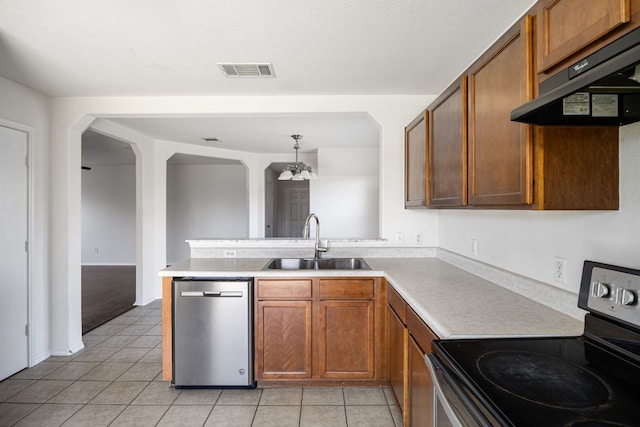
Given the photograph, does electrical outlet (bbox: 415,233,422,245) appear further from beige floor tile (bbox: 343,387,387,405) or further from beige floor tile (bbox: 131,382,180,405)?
beige floor tile (bbox: 131,382,180,405)

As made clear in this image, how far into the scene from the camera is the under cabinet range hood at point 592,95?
824 millimetres

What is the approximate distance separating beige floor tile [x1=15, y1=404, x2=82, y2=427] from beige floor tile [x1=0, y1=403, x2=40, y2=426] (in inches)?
1.7

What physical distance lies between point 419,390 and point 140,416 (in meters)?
1.78

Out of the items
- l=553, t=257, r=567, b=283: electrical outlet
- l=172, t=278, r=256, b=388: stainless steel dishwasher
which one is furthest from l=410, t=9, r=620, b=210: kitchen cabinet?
l=172, t=278, r=256, b=388: stainless steel dishwasher

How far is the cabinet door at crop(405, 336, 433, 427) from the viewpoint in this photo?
148 centimetres

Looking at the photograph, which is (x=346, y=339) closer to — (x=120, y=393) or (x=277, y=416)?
(x=277, y=416)

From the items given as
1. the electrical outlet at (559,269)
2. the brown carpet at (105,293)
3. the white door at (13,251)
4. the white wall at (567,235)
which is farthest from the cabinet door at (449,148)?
the brown carpet at (105,293)

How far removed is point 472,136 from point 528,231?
1.91 ft

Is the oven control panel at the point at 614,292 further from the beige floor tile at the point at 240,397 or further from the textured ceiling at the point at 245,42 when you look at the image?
the beige floor tile at the point at 240,397

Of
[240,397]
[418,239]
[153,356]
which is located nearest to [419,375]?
[240,397]

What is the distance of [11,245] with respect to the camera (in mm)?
2686

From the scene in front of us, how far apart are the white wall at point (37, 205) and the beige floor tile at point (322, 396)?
2.40 meters

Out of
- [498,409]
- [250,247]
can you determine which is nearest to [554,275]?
[498,409]

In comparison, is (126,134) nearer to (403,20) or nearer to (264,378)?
(264,378)
